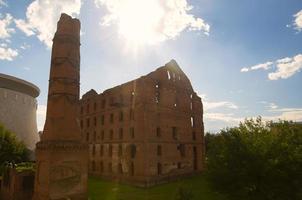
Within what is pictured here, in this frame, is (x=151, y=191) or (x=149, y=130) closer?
(x=151, y=191)

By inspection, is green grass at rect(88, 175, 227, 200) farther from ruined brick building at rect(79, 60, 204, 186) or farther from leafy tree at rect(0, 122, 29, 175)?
leafy tree at rect(0, 122, 29, 175)

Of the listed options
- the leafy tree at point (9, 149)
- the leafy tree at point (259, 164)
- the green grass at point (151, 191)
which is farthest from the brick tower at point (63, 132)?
the leafy tree at point (9, 149)

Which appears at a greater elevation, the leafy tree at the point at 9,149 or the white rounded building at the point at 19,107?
the white rounded building at the point at 19,107

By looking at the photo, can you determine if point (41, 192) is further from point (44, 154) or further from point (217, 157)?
point (217, 157)

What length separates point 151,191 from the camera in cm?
2809

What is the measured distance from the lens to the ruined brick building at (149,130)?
3150cm

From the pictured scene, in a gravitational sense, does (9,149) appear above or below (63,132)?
below

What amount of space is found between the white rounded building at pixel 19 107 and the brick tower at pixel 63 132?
97.0ft

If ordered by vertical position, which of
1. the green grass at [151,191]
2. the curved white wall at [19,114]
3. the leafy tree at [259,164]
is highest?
the curved white wall at [19,114]

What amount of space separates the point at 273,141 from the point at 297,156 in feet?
5.64

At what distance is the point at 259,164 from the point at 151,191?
44.9ft

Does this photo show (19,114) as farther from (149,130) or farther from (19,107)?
(149,130)

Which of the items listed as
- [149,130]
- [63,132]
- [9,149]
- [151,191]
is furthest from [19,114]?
[63,132]

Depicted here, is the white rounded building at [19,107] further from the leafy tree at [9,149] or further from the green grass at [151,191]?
the green grass at [151,191]
